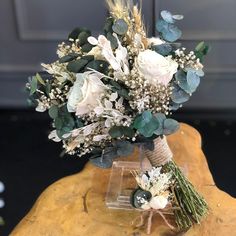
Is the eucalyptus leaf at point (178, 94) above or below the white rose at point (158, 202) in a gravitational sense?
above

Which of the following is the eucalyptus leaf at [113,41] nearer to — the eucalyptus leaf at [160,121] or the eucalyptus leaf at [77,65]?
the eucalyptus leaf at [77,65]

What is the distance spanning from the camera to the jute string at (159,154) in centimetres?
146

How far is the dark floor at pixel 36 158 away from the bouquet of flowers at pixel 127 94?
0.89m

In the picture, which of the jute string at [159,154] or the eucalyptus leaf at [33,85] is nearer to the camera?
the eucalyptus leaf at [33,85]

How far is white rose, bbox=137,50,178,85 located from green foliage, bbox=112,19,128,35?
0.08m

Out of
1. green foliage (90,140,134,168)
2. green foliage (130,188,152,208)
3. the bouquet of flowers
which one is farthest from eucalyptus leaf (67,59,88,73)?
green foliage (130,188,152,208)

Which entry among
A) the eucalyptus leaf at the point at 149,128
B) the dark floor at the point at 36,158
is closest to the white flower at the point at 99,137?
the eucalyptus leaf at the point at 149,128

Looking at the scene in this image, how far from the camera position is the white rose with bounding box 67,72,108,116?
1263mm

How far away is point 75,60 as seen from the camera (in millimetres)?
1339

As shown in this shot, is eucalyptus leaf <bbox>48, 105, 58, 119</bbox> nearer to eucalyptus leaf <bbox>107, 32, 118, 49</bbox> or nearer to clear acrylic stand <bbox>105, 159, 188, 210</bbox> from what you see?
eucalyptus leaf <bbox>107, 32, 118, 49</bbox>

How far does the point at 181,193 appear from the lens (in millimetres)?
1478

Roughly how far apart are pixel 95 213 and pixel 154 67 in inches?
18.2

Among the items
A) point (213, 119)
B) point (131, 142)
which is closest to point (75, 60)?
point (131, 142)

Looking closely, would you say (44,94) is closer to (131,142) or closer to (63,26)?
(131,142)
